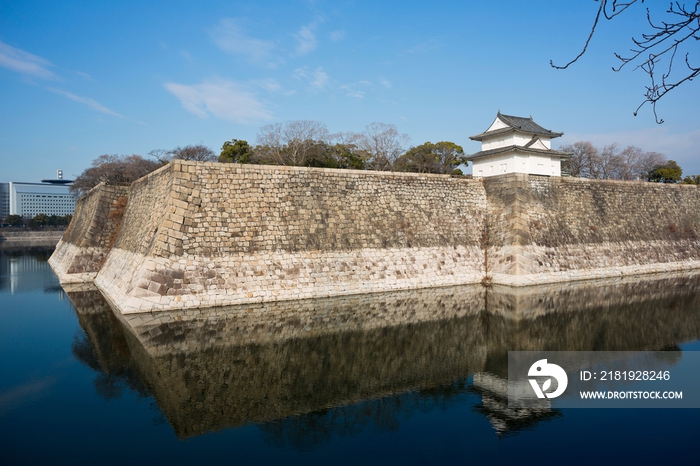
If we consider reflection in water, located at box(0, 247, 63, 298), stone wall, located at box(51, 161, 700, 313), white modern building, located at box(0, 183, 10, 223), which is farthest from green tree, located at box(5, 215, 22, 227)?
stone wall, located at box(51, 161, 700, 313)

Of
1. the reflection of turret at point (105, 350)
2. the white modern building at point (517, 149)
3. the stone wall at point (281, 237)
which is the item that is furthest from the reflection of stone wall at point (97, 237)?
the white modern building at point (517, 149)

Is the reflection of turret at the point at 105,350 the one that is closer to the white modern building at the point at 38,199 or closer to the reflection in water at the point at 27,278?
the reflection in water at the point at 27,278

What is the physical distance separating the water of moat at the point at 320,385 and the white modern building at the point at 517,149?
40.8 ft

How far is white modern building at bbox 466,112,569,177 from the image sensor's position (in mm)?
24859

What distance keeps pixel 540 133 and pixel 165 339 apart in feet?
74.6

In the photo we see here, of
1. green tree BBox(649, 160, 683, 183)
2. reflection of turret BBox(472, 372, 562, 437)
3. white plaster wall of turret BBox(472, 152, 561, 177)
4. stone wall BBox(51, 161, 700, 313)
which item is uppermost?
green tree BBox(649, 160, 683, 183)

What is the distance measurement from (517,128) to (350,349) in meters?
19.5

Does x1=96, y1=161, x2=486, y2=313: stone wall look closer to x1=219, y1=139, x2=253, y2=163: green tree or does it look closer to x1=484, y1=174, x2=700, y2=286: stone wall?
x1=484, y1=174, x2=700, y2=286: stone wall

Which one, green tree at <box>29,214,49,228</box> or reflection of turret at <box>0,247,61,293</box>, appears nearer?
reflection of turret at <box>0,247,61,293</box>

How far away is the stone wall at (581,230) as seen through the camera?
59.9 feet

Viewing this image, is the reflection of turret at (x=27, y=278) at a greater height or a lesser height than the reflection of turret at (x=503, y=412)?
greater

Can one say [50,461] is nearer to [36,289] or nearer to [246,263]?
[246,263]

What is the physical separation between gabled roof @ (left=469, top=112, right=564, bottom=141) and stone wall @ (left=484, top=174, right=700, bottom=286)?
4.57 meters

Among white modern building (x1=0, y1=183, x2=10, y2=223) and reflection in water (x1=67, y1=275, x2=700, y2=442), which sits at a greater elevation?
white modern building (x1=0, y1=183, x2=10, y2=223)
